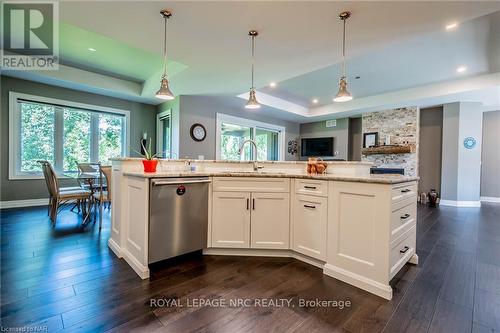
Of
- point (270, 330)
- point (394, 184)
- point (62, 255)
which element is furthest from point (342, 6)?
point (62, 255)

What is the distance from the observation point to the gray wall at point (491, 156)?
630 cm

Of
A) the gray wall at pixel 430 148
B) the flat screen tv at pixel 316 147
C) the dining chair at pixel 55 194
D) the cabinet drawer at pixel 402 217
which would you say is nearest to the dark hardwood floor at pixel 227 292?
the cabinet drawer at pixel 402 217

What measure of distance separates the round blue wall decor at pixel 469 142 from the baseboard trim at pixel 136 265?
7492mm

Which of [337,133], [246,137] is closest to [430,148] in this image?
[337,133]

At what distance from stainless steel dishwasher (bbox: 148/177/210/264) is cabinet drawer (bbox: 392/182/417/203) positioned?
5.56 ft

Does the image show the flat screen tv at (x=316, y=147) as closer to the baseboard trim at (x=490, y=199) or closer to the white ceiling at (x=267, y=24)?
the baseboard trim at (x=490, y=199)

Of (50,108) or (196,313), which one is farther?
(50,108)

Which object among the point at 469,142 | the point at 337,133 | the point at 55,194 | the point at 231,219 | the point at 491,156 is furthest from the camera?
the point at 337,133

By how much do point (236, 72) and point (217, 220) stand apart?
250 cm

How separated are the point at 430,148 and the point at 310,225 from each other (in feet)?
20.1

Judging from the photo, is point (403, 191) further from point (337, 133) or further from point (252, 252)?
point (337, 133)

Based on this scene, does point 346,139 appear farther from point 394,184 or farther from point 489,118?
point 394,184

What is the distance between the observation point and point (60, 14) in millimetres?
2197

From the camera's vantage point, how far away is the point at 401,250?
1931 millimetres
